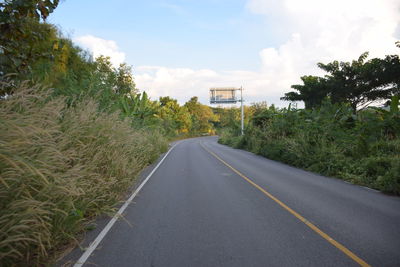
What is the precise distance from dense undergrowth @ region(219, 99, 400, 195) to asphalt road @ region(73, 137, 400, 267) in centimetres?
155

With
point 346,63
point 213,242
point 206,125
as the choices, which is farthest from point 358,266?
point 206,125

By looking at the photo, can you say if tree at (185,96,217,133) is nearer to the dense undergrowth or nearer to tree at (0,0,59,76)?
the dense undergrowth

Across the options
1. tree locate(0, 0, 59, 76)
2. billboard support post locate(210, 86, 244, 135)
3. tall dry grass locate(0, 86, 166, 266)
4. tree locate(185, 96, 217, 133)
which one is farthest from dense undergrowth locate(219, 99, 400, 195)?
tree locate(185, 96, 217, 133)

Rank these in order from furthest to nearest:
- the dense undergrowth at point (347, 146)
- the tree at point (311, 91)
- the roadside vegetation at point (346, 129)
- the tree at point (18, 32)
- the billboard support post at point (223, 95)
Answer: the billboard support post at point (223, 95), the tree at point (311, 91), the roadside vegetation at point (346, 129), the dense undergrowth at point (347, 146), the tree at point (18, 32)

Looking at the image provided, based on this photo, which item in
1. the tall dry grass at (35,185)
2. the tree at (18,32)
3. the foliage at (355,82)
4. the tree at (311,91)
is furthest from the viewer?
the tree at (311,91)

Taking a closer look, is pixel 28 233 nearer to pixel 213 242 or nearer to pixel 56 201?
pixel 56 201

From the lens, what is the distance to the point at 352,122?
16734 mm

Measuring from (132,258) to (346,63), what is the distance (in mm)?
29146

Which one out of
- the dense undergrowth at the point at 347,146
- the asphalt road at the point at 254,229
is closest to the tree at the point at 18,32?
the asphalt road at the point at 254,229

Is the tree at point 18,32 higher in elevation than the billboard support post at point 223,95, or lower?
lower

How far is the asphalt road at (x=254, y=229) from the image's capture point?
13.0ft

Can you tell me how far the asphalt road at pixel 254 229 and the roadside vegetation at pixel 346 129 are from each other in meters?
2.10

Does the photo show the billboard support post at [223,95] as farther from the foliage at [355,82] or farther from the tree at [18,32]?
the tree at [18,32]

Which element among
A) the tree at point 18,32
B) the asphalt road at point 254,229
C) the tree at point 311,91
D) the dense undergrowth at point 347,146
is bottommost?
the asphalt road at point 254,229
